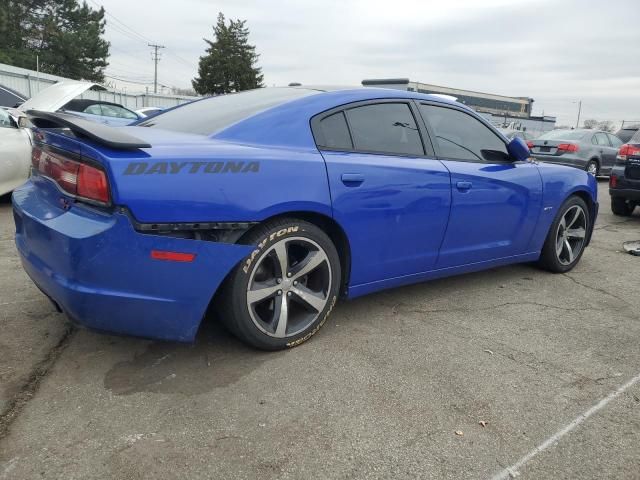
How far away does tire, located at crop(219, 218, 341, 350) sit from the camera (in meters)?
2.62

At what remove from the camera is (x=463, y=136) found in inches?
149

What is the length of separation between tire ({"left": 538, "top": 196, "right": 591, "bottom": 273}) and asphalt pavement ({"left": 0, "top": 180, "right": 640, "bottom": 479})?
3.28 feet

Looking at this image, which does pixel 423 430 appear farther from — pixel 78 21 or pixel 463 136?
pixel 78 21

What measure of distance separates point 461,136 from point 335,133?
1176mm

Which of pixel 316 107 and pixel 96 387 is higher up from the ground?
pixel 316 107

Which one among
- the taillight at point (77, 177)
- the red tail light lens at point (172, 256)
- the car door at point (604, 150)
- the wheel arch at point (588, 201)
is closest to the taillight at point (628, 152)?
the wheel arch at point (588, 201)

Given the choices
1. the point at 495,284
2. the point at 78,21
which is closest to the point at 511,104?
the point at 78,21

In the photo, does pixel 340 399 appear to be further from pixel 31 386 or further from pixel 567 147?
pixel 567 147

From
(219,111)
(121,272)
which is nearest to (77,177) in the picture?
(121,272)

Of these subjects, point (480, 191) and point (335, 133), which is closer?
point (335, 133)

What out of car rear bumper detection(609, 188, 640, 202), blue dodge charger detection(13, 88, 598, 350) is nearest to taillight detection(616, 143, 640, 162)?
car rear bumper detection(609, 188, 640, 202)

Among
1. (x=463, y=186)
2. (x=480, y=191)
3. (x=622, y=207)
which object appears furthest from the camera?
(x=622, y=207)

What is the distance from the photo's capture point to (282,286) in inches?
110

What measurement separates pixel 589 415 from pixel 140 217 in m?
2.19
